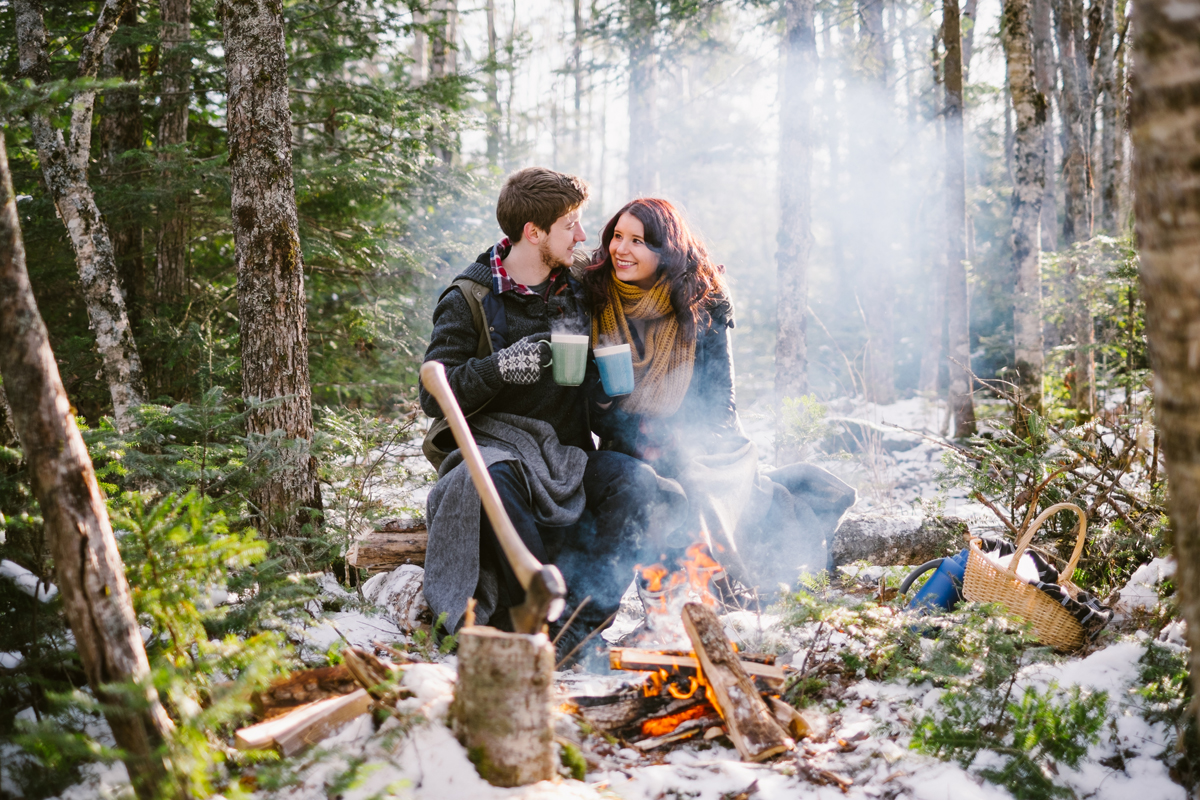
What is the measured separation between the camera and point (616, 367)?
→ 9.42 feet

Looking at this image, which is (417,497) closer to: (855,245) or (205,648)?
(205,648)

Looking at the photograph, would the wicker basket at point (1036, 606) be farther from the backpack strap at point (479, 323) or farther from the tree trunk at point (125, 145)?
the tree trunk at point (125, 145)

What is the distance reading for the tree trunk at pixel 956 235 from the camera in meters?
7.68

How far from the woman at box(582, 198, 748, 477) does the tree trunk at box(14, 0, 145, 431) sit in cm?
249

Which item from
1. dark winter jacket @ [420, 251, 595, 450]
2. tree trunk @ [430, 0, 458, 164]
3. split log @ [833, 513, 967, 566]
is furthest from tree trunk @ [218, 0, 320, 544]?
split log @ [833, 513, 967, 566]

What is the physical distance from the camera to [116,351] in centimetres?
439

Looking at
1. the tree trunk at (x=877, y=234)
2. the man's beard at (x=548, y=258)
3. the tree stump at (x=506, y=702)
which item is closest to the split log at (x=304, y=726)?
the tree stump at (x=506, y=702)

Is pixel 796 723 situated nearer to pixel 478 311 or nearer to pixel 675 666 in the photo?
pixel 675 666

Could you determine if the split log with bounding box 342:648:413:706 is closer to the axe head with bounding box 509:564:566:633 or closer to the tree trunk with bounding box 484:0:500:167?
the axe head with bounding box 509:564:566:633

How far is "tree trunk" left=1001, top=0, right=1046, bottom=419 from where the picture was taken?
6703 mm

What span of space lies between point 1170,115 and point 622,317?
2417mm

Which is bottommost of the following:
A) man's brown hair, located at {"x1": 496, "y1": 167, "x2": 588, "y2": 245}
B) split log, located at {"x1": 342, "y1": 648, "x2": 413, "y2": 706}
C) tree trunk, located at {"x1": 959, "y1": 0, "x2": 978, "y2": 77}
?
split log, located at {"x1": 342, "y1": 648, "x2": 413, "y2": 706}

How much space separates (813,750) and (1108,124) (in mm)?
11853

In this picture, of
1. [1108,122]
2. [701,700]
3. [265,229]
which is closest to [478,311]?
[265,229]
